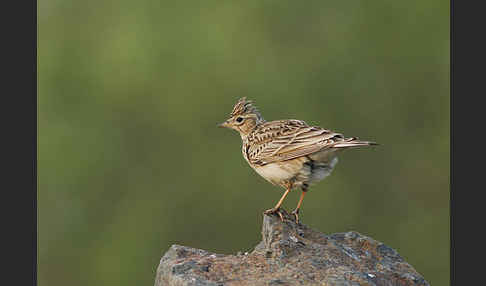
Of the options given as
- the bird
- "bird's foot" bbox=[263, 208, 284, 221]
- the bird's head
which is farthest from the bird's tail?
the bird's head

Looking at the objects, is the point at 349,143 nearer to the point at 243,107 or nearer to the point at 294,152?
the point at 294,152

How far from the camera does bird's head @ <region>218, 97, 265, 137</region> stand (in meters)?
8.88

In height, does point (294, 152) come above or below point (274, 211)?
above

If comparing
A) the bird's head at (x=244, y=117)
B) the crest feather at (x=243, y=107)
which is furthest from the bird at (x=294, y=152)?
the crest feather at (x=243, y=107)

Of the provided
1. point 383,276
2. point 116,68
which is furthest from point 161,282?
point 116,68

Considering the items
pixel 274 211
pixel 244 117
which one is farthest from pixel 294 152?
pixel 244 117

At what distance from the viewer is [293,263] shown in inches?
270

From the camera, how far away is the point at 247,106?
8891 mm

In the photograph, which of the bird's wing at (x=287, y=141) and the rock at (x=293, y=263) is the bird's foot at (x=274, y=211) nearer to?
the rock at (x=293, y=263)

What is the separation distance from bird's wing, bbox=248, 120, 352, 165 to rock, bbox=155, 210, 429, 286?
72 cm

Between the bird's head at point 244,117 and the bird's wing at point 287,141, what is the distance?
0.21m

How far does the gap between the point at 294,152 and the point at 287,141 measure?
0.94 ft

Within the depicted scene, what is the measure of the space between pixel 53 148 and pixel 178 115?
8.09 ft

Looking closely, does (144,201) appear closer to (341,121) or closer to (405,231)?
(341,121)
